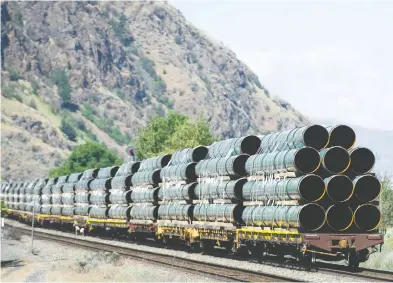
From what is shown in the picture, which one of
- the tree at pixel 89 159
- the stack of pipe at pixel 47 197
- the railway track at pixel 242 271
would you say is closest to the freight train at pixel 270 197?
the railway track at pixel 242 271

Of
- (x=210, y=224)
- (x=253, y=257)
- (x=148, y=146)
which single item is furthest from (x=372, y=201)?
(x=148, y=146)

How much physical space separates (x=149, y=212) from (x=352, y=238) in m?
18.3

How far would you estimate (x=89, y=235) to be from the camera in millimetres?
59844

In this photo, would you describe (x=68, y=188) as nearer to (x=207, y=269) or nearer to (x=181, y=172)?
(x=181, y=172)

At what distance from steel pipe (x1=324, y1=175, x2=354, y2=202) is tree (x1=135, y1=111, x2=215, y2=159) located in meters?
66.3

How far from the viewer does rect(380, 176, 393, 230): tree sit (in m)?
47.3

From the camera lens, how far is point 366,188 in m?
27.6

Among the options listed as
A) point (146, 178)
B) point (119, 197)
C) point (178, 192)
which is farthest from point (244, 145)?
point (119, 197)

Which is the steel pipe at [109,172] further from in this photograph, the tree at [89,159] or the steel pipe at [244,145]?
the tree at [89,159]

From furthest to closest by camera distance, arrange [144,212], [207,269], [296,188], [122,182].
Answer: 1. [122,182]
2. [144,212]
3. [207,269]
4. [296,188]

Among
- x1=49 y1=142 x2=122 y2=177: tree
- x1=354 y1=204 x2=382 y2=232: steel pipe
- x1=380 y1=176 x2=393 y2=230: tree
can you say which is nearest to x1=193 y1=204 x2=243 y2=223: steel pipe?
x1=354 y1=204 x2=382 y2=232: steel pipe

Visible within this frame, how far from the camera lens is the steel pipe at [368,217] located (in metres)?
27.5

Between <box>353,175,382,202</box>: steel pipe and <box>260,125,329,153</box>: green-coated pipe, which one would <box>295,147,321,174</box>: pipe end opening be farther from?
<box>353,175,382,202</box>: steel pipe

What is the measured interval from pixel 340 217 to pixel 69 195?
129ft
